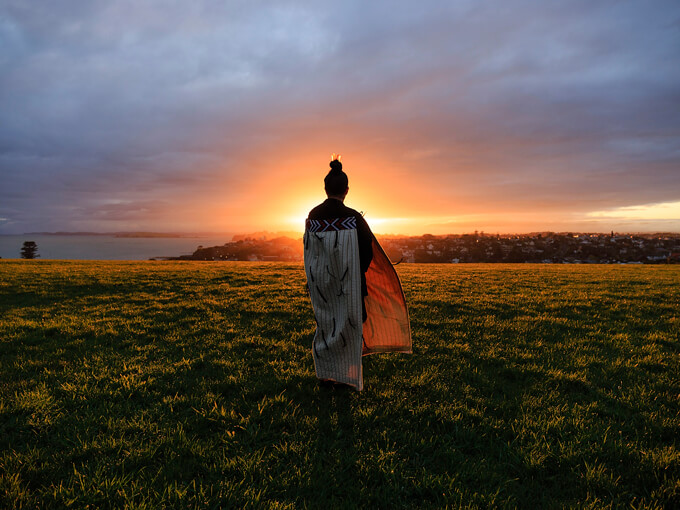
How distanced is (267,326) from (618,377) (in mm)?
6288

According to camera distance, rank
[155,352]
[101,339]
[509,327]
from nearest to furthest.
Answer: [155,352], [101,339], [509,327]

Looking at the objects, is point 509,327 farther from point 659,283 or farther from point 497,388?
point 659,283

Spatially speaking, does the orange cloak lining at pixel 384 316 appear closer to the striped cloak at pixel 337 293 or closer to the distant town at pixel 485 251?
the striped cloak at pixel 337 293

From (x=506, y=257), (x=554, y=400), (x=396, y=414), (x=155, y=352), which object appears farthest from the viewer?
(x=506, y=257)

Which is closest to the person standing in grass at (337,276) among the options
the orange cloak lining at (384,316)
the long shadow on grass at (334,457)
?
the long shadow on grass at (334,457)

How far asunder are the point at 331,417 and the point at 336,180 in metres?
2.91

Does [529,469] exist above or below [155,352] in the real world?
below

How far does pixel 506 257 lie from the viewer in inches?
1422

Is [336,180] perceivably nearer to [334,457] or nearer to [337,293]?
[337,293]

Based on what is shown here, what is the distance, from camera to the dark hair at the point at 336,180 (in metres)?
3.97

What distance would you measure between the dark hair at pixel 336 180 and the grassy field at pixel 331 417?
8.99 ft

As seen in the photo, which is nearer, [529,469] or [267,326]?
[529,469]

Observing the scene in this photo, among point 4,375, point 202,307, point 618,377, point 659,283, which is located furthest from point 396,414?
point 659,283

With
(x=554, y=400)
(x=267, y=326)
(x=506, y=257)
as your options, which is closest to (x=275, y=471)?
(x=554, y=400)
